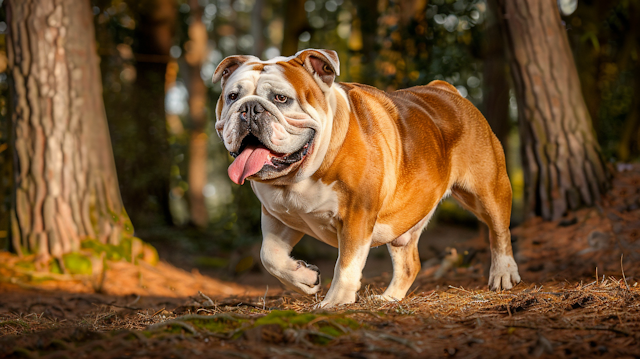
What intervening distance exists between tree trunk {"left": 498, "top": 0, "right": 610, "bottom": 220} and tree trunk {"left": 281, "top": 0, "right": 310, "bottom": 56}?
5.60 meters

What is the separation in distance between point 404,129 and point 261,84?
1.28 meters

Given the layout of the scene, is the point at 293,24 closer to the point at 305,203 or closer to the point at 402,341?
the point at 305,203

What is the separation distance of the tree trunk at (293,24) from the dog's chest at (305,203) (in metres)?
7.70

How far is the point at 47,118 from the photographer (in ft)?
19.9

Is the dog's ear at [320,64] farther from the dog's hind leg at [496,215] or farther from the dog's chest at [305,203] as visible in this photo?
the dog's hind leg at [496,215]

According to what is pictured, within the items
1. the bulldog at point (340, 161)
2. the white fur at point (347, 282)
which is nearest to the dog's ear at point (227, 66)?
the bulldog at point (340, 161)

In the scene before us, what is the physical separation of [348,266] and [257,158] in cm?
95

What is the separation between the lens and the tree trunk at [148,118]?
472 inches

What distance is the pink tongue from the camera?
329 cm

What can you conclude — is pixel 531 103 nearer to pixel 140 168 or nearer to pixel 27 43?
pixel 27 43

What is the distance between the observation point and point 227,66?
3.83m

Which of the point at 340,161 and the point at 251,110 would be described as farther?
the point at 340,161

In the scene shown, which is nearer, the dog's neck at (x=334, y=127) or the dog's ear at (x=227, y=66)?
the dog's neck at (x=334, y=127)

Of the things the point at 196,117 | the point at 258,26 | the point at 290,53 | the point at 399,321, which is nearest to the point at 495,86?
the point at 290,53
